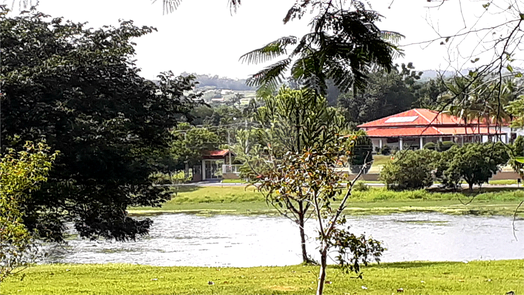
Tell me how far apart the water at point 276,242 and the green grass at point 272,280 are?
2001 mm

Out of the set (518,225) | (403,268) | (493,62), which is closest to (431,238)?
(518,225)

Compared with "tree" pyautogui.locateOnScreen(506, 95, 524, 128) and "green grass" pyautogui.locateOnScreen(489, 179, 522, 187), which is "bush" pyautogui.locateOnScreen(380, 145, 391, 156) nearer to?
"green grass" pyautogui.locateOnScreen(489, 179, 522, 187)

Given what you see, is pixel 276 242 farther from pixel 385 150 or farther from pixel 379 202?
pixel 385 150

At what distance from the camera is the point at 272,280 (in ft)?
23.7

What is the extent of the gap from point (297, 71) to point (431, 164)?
24072mm

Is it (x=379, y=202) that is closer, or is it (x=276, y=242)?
(x=276, y=242)

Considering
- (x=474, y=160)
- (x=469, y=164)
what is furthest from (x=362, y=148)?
(x=474, y=160)

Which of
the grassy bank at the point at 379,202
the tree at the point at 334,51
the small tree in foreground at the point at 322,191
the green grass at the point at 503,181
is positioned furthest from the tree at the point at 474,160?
the tree at the point at 334,51

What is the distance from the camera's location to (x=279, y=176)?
513 centimetres

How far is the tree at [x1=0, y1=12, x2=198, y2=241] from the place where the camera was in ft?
36.2

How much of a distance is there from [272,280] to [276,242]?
719cm

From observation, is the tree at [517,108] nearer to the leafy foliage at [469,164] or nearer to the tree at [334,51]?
the tree at [334,51]

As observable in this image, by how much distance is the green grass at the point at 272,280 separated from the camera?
6.41 m

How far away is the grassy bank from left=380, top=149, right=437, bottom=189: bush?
2.19 feet
